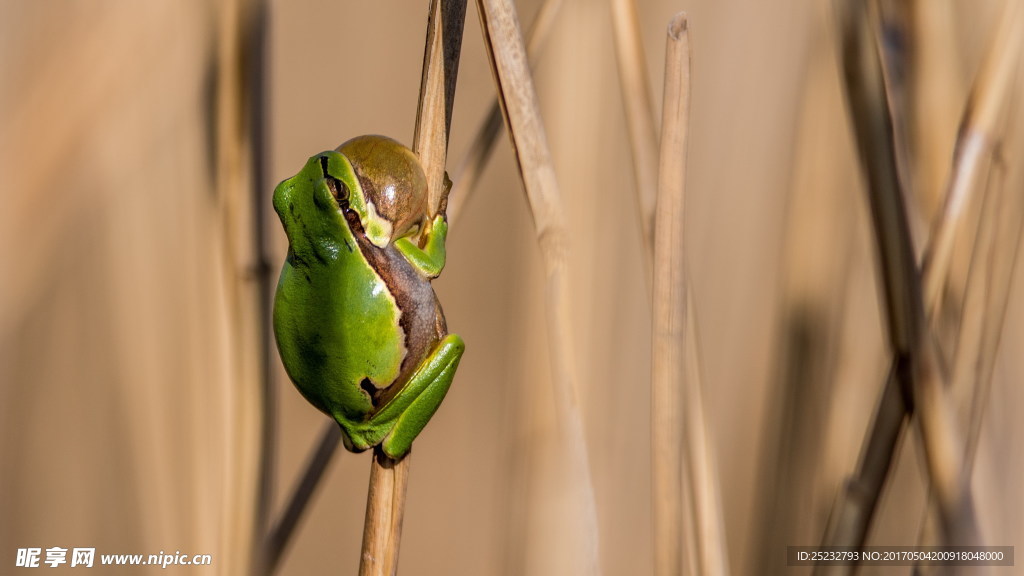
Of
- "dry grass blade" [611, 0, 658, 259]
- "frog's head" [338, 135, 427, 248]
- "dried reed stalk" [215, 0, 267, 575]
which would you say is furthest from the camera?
"dried reed stalk" [215, 0, 267, 575]

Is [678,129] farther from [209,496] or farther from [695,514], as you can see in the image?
[209,496]

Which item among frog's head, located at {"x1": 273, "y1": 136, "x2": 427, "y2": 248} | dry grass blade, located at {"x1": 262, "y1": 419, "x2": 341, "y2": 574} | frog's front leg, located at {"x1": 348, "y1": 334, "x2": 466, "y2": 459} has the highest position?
frog's head, located at {"x1": 273, "y1": 136, "x2": 427, "y2": 248}

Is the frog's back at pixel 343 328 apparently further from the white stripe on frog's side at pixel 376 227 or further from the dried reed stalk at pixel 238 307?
the dried reed stalk at pixel 238 307

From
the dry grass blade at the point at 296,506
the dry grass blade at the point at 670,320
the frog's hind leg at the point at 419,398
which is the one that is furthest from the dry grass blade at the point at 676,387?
the dry grass blade at the point at 296,506

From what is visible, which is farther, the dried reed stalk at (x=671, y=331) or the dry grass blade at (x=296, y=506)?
the dry grass blade at (x=296, y=506)

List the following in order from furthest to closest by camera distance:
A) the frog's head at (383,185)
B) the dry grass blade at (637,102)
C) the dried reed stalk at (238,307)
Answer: the dried reed stalk at (238,307)
the dry grass blade at (637,102)
the frog's head at (383,185)

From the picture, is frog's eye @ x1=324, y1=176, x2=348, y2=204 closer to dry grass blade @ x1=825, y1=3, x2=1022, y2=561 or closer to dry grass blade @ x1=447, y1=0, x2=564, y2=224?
dry grass blade @ x1=447, y1=0, x2=564, y2=224

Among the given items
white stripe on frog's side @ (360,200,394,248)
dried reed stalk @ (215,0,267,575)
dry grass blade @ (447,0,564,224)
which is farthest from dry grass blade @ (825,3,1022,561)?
dried reed stalk @ (215,0,267,575)
